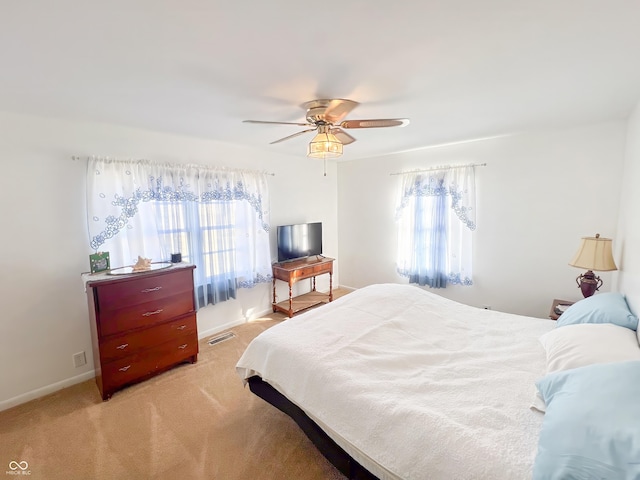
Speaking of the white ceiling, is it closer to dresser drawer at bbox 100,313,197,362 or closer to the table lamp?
the table lamp

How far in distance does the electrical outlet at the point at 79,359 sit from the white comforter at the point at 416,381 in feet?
5.70

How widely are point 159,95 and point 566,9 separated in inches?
89.3

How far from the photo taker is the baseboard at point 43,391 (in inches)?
89.5

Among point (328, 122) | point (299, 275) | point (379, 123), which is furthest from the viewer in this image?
point (299, 275)

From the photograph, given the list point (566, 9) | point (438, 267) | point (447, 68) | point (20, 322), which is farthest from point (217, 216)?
point (566, 9)

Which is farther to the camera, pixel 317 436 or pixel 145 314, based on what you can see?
pixel 145 314

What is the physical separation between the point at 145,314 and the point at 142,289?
0.24 meters

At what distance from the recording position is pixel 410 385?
1491 mm

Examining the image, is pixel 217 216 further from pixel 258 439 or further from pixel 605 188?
pixel 605 188

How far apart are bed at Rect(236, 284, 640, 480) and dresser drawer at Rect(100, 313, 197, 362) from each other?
104 cm

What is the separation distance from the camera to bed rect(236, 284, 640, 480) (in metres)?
1.15

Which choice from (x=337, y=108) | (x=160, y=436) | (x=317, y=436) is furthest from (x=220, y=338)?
(x=337, y=108)

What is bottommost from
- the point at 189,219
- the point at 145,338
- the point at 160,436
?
the point at 160,436

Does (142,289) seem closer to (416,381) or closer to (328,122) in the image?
(328,122)
